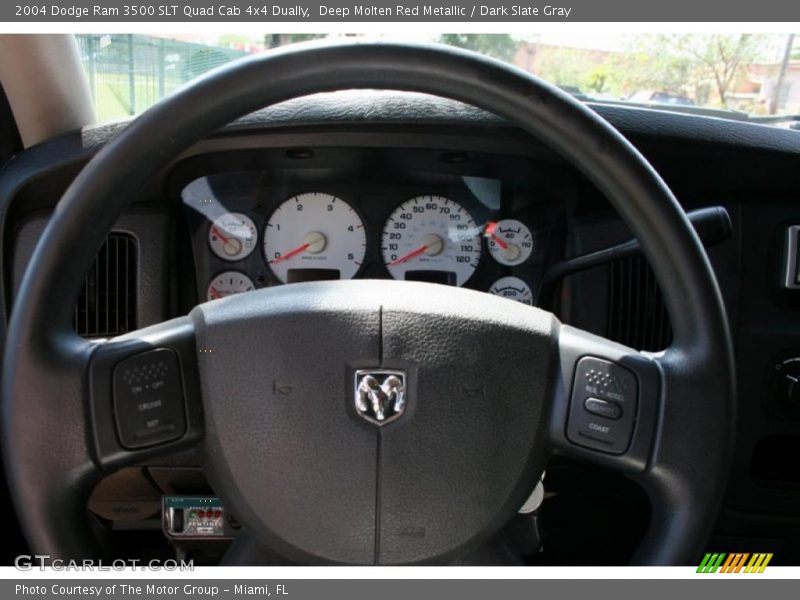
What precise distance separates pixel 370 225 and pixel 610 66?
73 centimetres

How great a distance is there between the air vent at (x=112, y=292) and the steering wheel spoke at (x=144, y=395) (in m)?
0.61

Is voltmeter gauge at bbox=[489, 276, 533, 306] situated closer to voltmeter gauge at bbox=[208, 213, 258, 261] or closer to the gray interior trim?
voltmeter gauge at bbox=[208, 213, 258, 261]

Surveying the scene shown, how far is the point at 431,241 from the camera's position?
5.41 ft

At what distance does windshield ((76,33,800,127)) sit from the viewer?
1.54 meters

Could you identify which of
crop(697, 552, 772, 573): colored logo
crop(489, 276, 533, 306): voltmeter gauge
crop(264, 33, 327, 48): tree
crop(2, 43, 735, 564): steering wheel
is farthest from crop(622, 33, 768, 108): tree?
crop(697, 552, 772, 573): colored logo

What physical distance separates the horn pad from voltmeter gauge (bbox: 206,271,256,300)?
69cm

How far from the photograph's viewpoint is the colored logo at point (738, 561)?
4.88ft

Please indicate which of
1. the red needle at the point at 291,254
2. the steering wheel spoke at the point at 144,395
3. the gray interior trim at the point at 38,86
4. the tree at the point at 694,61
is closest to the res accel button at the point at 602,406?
the steering wheel spoke at the point at 144,395

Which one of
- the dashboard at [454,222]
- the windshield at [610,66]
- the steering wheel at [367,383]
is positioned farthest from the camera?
the windshield at [610,66]

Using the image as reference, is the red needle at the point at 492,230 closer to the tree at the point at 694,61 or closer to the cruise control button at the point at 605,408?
the tree at the point at 694,61

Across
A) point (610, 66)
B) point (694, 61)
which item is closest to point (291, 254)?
point (610, 66)

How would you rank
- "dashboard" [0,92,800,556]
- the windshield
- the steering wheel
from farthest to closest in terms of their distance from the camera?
the windshield → "dashboard" [0,92,800,556] → the steering wheel

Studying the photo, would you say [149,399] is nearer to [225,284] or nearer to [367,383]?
[367,383]

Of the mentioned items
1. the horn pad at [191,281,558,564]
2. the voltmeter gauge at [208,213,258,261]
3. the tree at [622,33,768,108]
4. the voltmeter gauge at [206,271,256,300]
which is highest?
the tree at [622,33,768,108]
